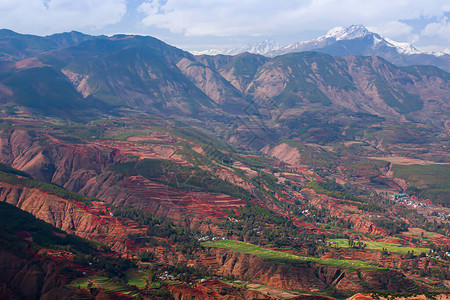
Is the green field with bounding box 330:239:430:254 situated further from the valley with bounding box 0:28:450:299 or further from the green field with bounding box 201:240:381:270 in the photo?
the green field with bounding box 201:240:381:270

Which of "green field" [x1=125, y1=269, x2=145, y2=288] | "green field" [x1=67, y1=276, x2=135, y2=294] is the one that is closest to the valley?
"green field" [x1=67, y1=276, x2=135, y2=294]

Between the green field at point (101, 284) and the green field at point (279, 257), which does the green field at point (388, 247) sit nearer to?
the green field at point (279, 257)

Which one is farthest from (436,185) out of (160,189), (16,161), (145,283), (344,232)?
(16,161)

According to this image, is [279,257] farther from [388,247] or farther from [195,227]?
[388,247]

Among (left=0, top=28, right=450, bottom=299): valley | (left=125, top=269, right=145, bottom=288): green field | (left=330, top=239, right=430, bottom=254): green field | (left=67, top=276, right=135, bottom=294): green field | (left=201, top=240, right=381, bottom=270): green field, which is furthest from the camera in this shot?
(left=330, top=239, right=430, bottom=254): green field

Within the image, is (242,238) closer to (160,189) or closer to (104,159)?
(160,189)

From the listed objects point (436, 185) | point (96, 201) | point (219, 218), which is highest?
point (96, 201)

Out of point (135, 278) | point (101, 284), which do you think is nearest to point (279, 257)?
point (135, 278)

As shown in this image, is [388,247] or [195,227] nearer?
[388,247]
